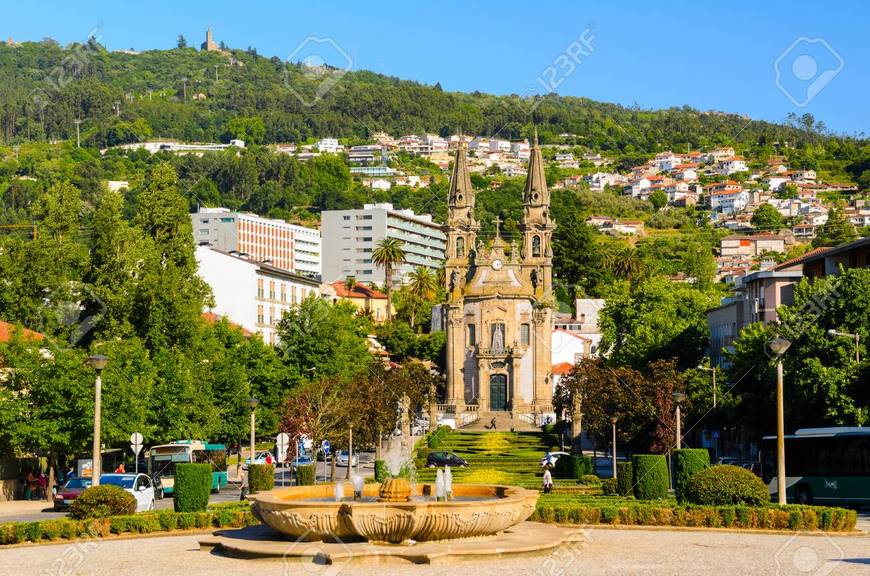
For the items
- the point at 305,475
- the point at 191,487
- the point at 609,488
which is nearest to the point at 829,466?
the point at 609,488

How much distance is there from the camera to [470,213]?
12625 centimetres

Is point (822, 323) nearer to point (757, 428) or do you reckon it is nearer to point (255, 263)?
point (757, 428)

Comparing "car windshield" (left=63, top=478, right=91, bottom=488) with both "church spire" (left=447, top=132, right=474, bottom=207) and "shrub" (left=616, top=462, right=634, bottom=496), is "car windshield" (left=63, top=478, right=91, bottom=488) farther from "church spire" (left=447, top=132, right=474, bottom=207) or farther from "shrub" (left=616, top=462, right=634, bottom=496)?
"church spire" (left=447, top=132, right=474, bottom=207)

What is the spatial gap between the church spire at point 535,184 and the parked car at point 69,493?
83231 mm

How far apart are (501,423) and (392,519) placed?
8605 cm

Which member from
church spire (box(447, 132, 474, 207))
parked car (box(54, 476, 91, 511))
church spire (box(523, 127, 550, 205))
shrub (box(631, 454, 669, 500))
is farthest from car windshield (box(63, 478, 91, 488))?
church spire (box(523, 127, 550, 205))

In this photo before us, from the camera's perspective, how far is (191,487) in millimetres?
36562

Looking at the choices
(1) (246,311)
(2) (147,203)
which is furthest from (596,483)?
(1) (246,311)

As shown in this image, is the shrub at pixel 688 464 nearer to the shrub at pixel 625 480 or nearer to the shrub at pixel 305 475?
the shrub at pixel 625 480

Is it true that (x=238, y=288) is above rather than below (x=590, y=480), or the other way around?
above

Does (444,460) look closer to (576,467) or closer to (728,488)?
(576,467)

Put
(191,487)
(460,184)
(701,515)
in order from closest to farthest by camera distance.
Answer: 1. (701,515)
2. (191,487)
3. (460,184)

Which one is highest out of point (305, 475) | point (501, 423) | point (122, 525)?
point (501, 423)

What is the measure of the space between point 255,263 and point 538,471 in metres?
59.2
